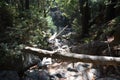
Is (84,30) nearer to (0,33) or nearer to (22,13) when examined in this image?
(22,13)

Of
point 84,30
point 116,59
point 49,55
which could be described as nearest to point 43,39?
point 49,55

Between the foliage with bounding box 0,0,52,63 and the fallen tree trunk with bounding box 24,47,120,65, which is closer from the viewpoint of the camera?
the fallen tree trunk with bounding box 24,47,120,65

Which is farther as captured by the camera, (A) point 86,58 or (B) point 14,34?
(B) point 14,34

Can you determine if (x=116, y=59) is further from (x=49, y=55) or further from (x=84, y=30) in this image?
(x=84, y=30)

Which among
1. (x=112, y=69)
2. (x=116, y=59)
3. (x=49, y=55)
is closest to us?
(x=116, y=59)

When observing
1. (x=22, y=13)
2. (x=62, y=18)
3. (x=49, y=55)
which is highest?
(x=22, y=13)

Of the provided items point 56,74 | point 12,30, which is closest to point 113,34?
point 56,74

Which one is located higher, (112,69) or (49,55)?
(49,55)

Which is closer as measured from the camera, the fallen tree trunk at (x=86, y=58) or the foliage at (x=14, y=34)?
the fallen tree trunk at (x=86, y=58)

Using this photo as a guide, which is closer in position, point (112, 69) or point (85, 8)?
point (112, 69)

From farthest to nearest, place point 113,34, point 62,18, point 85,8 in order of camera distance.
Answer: point 62,18 < point 85,8 < point 113,34

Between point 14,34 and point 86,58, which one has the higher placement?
point 86,58

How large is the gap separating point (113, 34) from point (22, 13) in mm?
4991

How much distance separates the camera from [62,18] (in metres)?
43.4
